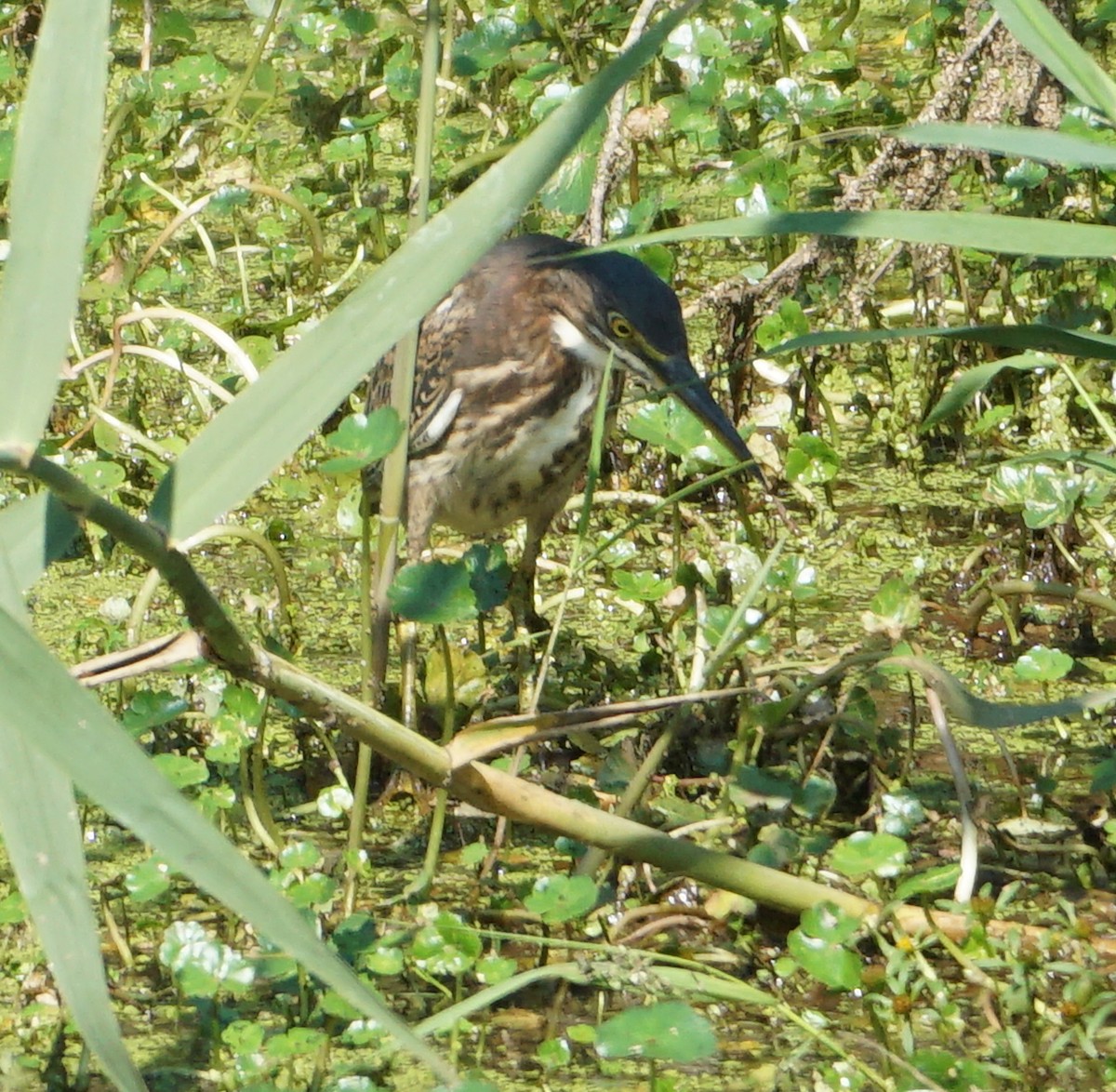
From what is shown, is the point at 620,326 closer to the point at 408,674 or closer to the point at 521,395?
the point at 521,395

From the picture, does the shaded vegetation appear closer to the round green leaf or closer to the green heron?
the round green leaf

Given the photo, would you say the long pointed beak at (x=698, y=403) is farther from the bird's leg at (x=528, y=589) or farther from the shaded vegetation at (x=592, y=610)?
the bird's leg at (x=528, y=589)

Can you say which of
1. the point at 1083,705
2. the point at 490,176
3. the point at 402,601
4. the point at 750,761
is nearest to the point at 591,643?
the point at 750,761

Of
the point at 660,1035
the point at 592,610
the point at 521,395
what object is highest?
the point at 521,395

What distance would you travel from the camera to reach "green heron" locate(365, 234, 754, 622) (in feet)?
12.1

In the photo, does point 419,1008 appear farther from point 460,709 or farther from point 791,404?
point 791,404

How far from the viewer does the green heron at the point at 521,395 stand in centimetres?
370

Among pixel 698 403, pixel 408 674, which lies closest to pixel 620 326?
pixel 698 403

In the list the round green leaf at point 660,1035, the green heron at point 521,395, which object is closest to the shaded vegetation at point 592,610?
the round green leaf at point 660,1035

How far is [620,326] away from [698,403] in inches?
8.5

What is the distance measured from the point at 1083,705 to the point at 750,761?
83 centimetres

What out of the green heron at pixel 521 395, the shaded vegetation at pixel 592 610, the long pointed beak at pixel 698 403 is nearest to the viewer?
the shaded vegetation at pixel 592 610

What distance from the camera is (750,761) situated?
9.71ft

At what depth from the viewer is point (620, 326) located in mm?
3645
